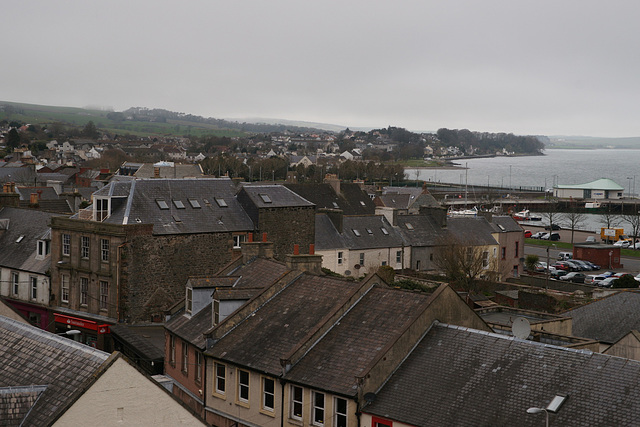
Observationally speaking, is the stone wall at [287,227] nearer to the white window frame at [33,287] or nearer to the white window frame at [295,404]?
the white window frame at [33,287]

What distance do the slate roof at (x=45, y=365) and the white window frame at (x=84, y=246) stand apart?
22.3 metres

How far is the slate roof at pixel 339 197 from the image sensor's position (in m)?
79.4

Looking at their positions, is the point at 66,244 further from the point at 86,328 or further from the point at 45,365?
the point at 45,365

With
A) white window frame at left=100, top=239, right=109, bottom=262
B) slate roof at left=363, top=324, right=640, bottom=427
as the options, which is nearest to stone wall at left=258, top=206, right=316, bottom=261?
white window frame at left=100, top=239, right=109, bottom=262

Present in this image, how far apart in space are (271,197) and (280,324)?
21212 millimetres

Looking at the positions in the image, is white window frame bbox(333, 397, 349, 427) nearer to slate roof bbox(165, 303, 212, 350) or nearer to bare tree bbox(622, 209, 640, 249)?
slate roof bbox(165, 303, 212, 350)

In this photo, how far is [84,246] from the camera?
133 ft

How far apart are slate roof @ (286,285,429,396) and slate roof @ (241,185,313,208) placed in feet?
68.5

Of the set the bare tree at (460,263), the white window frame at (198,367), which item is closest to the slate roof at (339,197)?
the bare tree at (460,263)

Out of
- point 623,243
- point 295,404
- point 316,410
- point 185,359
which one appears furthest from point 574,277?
point 316,410

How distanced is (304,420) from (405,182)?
572ft

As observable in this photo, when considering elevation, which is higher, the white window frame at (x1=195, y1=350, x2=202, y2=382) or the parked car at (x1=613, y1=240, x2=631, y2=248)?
the white window frame at (x1=195, y1=350, x2=202, y2=382)

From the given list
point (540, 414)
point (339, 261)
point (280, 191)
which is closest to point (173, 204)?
point (280, 191)

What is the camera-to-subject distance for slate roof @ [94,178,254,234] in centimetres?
4097
